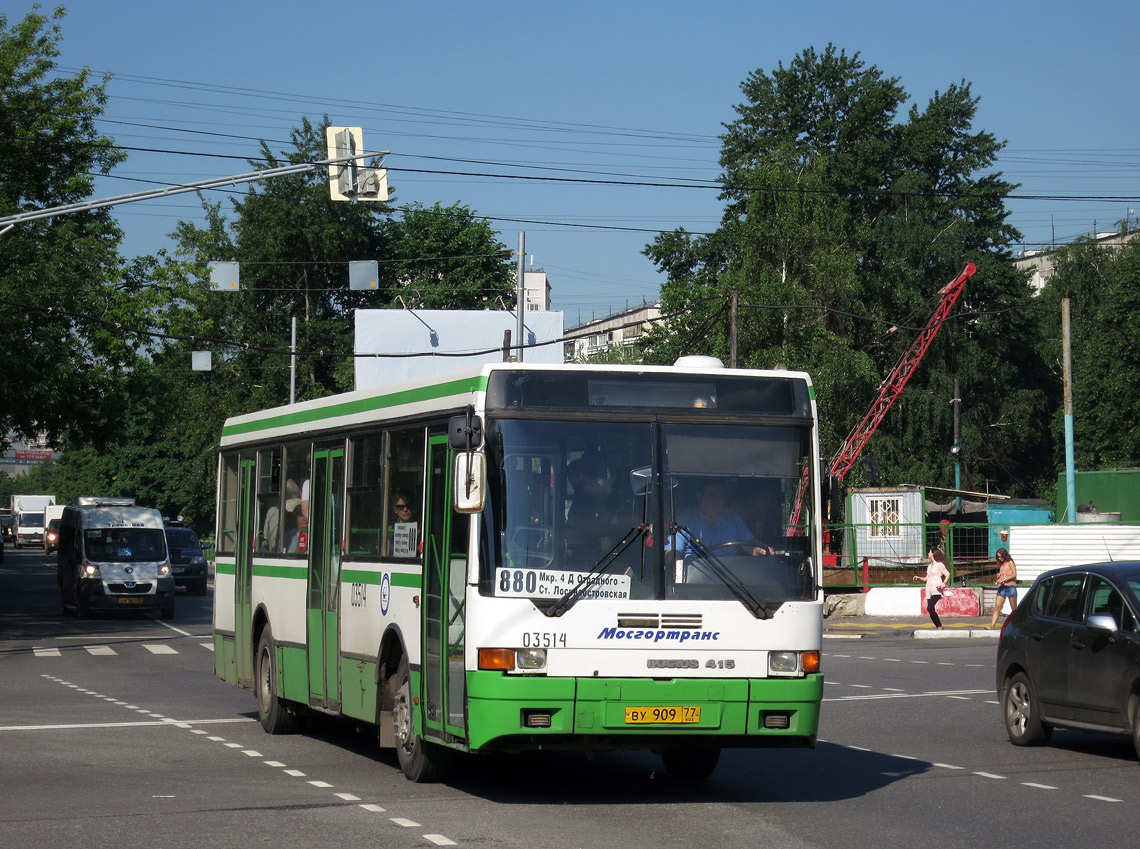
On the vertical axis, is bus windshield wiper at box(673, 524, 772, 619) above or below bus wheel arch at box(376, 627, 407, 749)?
above

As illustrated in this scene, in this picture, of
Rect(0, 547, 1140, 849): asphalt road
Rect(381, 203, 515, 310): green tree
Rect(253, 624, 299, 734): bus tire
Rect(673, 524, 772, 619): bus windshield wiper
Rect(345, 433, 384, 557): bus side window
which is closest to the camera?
Rect(0, 547, 1140, 849): asphalt road

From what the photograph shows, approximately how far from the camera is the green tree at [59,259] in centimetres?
3416

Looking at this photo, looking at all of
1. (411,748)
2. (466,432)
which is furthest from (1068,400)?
(466,432)

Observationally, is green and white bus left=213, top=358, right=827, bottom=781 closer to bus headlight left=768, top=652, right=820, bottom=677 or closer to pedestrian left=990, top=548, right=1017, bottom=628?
bus headlight left=768, top=652, right=820, bottom=677

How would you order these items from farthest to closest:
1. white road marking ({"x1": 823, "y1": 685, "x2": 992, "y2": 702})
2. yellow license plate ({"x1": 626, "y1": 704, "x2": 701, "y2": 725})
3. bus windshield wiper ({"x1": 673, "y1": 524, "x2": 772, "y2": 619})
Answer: white road marking ({"x1": 823, "y1": 685, "x2": 992, "y2": 702})
bus windshield wiper ({"x1": 673, "y1": 524, "x2": 772, "y2": 619})
yellow license plate ({"x1": 626, "y1": 704, "x2": 701, "y2": 725})

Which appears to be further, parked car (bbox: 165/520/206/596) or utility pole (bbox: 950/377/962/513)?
utility pole (bbox: 950/377/962/513)

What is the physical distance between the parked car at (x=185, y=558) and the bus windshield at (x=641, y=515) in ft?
136

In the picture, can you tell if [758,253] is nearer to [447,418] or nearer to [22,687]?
[22,687]

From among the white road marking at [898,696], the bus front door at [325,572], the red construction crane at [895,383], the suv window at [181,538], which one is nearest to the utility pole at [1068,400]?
the red construction crane at [895,383]

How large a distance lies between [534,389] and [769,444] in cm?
157

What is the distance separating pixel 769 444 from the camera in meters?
10.5

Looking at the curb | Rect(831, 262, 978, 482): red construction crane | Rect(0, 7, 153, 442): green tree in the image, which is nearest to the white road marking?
the curb

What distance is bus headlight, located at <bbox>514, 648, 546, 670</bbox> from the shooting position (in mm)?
9852

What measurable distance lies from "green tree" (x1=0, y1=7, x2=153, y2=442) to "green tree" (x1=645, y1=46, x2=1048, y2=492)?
93.4 ft
